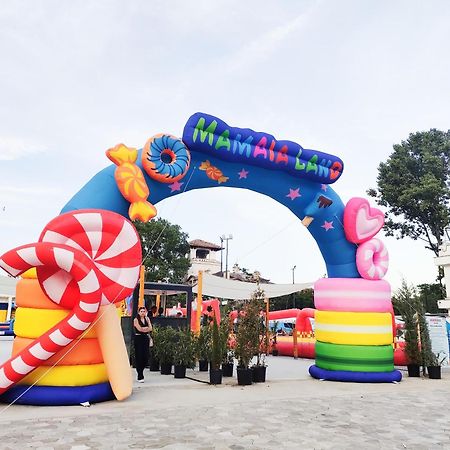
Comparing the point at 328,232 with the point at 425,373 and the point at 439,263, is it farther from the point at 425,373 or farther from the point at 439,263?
the point at 439,263

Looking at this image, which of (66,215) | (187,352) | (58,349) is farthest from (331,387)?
(66,215)

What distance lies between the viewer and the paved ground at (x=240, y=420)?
3.76 metres

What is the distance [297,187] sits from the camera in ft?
26.1

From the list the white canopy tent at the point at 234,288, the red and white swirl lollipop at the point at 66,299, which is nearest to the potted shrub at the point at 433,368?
the red and white swirl lollipop at the point at 66,299

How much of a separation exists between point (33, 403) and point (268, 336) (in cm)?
426

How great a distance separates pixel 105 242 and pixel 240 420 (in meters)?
2.61

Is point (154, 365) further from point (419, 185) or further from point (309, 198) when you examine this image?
point (419, 185)

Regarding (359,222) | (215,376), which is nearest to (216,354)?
(215,376)

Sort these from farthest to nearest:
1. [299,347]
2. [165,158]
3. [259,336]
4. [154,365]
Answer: [299,347]
[154,365]
[259,336]
[165,158]

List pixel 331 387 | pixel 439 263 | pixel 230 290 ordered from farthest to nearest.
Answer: pixel 439 263
pixel 230 290
pixel 331 387

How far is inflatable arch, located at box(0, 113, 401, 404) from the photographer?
17.2 feet

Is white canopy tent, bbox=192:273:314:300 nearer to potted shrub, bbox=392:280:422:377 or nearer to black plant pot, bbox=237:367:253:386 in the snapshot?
potted shrub, bbox=392:280:422:377

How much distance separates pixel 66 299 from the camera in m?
5.27

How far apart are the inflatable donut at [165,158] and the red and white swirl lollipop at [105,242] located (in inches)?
47.0
